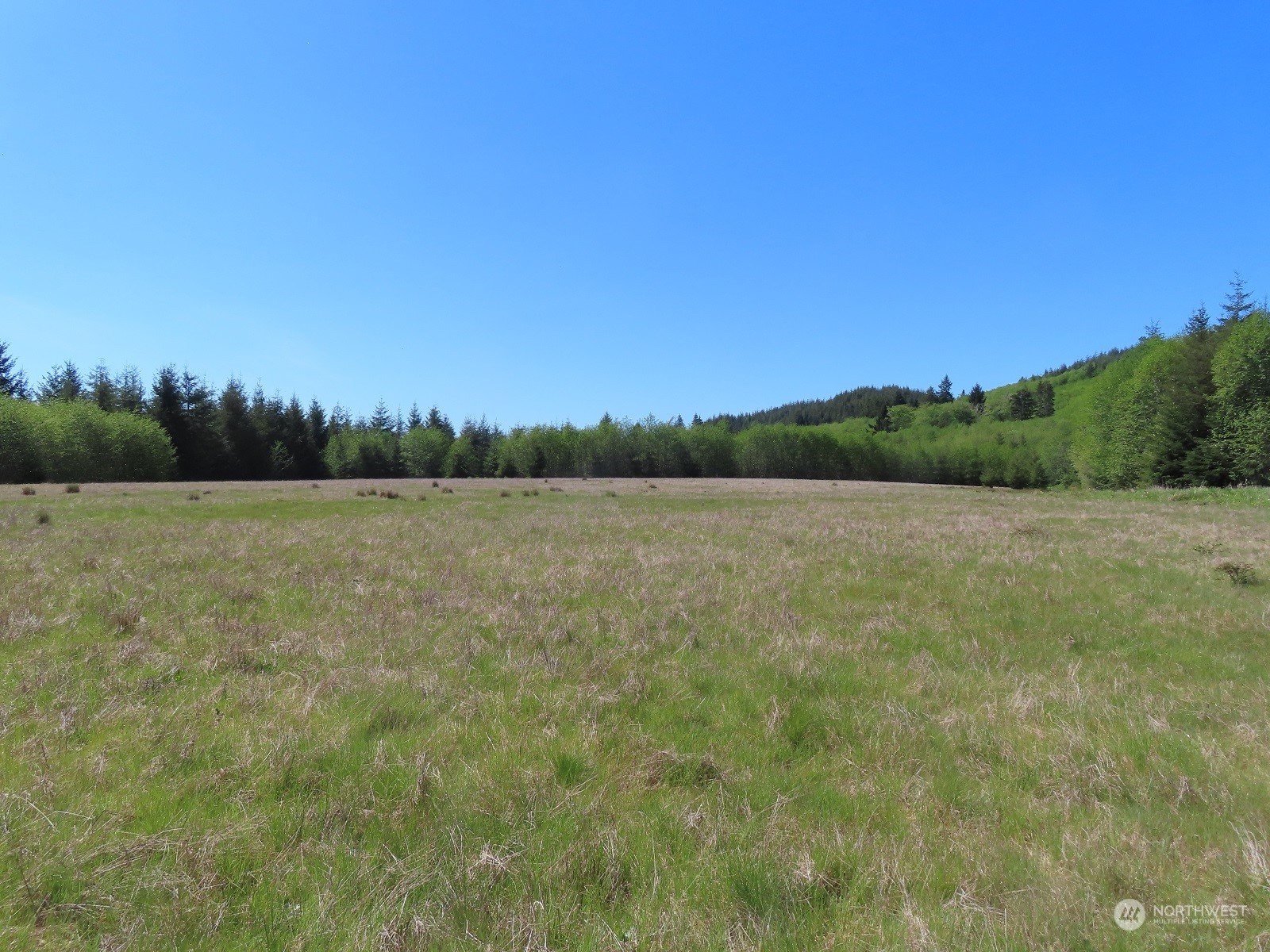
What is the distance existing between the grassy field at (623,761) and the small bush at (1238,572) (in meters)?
0.13

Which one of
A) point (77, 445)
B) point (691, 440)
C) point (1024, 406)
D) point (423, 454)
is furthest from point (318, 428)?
point (1024, 406)

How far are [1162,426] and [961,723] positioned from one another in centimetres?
7669

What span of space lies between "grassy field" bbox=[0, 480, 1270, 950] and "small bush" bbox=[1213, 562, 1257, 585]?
128mm

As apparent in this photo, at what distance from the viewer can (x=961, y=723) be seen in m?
5.78

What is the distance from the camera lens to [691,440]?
5172 inches

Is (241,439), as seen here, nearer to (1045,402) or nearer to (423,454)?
(423,454)

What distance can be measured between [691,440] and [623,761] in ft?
418

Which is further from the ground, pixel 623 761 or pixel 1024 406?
pixel 1024 406

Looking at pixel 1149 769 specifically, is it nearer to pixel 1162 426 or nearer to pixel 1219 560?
→ pixel 1219 560

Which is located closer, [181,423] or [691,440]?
[181,423]

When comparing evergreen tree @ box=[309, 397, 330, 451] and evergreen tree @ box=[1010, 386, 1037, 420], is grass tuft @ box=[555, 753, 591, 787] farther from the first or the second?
evergreen tree @ box=[1010, 386, 1037, 420]

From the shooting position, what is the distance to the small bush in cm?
1208

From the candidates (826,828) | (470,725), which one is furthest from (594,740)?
(826,828)

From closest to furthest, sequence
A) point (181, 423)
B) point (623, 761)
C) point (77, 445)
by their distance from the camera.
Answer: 1. point (623, 761)
2. point (77, 445)
3. point (181, 423)
